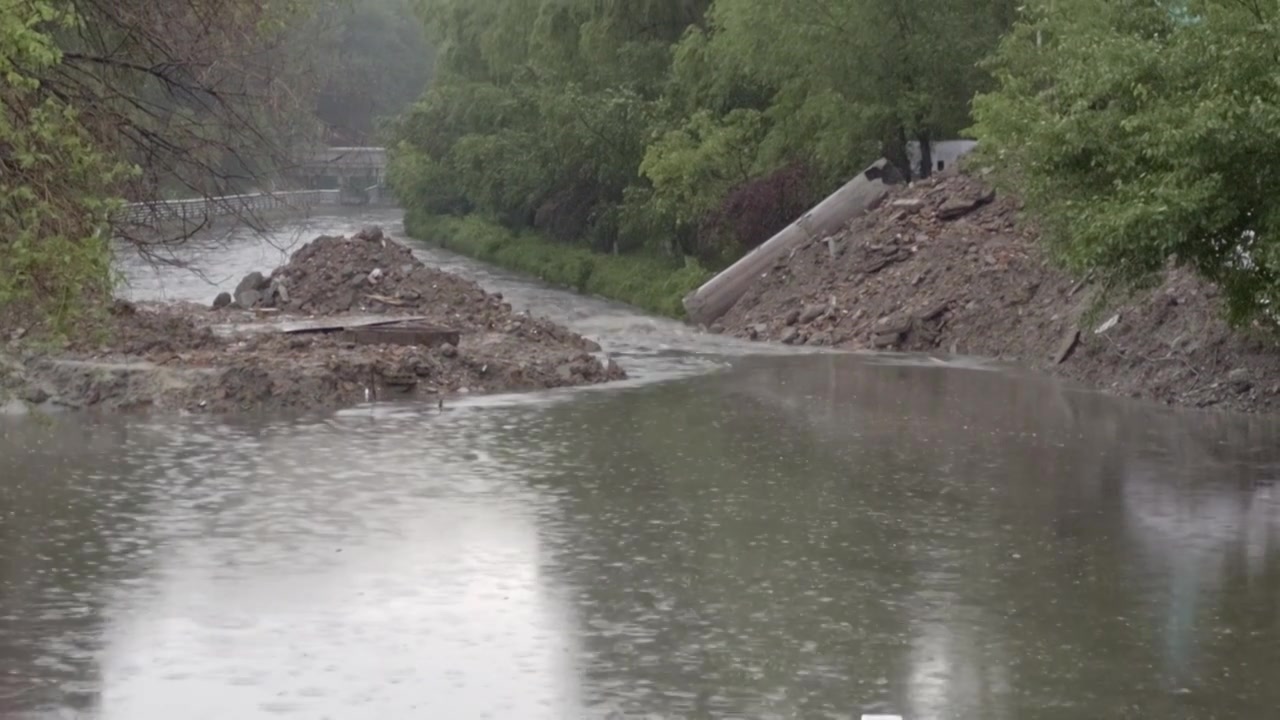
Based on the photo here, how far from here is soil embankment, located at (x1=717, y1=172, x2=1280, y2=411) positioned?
2411 centimetres

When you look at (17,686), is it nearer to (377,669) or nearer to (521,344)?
(377,669)

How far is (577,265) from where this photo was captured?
5009 centimetres

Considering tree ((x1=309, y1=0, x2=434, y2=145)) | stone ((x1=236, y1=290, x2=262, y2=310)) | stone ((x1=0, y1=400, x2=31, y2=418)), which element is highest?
tree ((x1=309, y1=0, x2=434, y2=145))

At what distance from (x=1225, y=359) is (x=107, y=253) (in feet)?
55.9

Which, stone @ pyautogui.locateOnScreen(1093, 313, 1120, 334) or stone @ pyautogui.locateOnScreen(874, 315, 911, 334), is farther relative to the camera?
stone @ pyautogui.locateOnScreen(874, 315, 911, 334)

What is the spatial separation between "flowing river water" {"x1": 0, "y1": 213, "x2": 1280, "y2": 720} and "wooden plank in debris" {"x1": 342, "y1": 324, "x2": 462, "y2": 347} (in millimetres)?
3244

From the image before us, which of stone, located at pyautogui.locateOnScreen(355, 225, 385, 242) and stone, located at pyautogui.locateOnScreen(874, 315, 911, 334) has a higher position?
stone, located at pyautogui.locateOnScreen(355, 225, 385, 242)

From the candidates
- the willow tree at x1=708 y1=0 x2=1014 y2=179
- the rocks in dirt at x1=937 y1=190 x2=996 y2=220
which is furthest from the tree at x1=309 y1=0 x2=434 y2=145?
the rocks in dirt at x1=937 y1=190 x2=996 y2=220

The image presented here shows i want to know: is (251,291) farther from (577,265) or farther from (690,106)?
(577,265)

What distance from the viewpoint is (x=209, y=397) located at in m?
23.8

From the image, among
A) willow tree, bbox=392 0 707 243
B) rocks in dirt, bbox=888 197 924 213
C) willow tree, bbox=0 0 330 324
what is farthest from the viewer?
willow tree, bbox=392 0 707 243

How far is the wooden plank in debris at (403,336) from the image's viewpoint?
1088 inches

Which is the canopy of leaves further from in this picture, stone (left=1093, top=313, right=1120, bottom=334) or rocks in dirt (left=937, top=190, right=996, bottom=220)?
stone (left=1093, top=313, right=1120, bottom=334)

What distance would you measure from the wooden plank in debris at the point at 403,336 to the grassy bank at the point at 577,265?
12747 mm
